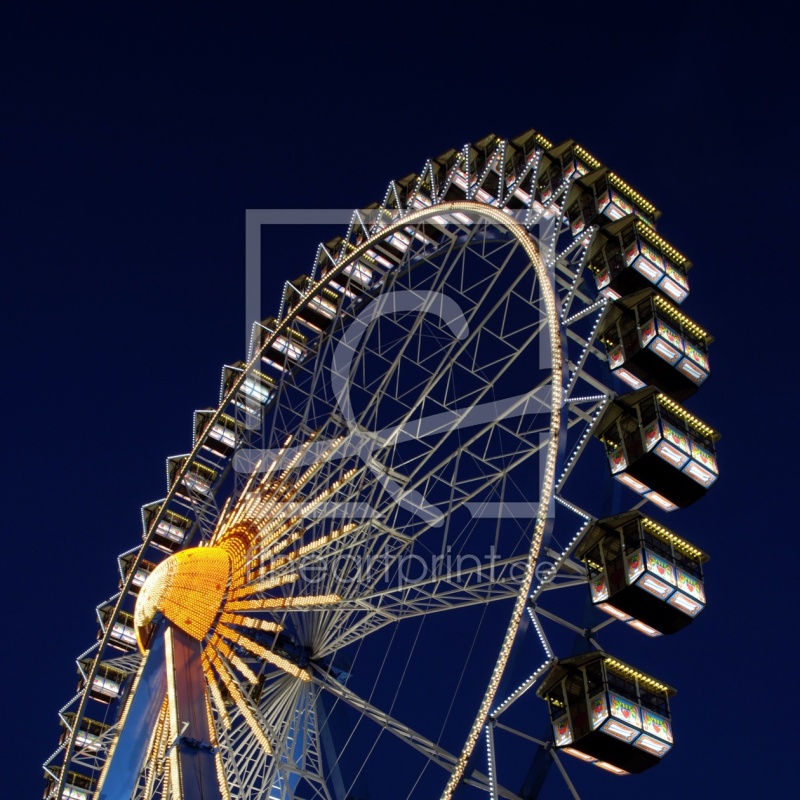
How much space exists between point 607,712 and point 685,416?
4533mm

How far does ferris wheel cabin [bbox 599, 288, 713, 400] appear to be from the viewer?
1595cm

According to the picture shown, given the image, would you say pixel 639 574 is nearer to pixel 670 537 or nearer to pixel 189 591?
pixel 670 537

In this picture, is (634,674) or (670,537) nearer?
(634,674)

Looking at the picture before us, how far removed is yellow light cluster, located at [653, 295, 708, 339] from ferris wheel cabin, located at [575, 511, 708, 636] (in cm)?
353

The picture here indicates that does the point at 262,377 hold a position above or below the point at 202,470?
above

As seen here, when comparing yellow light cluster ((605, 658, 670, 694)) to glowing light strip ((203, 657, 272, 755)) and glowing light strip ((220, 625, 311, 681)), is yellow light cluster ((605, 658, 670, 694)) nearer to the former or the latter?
glowing light strip ((203, 657, 272, 755))

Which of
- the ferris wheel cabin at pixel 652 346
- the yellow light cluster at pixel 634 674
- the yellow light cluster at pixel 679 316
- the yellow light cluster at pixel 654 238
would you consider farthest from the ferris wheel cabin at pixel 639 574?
the yellow light cluster at pixel 654 238

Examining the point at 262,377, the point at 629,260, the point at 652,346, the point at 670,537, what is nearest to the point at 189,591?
the point at 262,377

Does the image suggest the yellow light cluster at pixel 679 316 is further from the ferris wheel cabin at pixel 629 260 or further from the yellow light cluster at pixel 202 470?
the yellow light cluster at pixel 202 470

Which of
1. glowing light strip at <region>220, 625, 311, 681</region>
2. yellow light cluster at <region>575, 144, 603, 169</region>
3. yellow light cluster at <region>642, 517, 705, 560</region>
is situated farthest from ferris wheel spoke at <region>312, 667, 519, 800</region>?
yellow light cluster at <region>575, 144, 603, 169</region>

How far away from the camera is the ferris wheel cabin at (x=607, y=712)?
1359 centimetres

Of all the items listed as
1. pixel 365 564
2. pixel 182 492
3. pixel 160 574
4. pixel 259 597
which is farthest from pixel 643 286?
pixel 182 492

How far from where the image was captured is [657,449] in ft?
49.3

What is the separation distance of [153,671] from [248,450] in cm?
662
